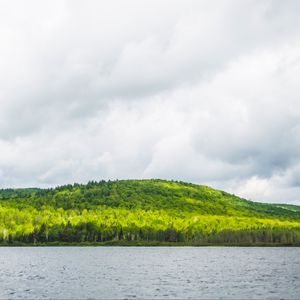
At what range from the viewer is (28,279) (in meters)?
91.1

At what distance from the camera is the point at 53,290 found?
7469 cm

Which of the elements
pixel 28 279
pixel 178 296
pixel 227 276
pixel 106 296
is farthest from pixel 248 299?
pixel 28 279

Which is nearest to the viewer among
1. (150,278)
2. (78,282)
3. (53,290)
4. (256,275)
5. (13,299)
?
(13,299)

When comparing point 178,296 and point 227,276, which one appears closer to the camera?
point 178,296

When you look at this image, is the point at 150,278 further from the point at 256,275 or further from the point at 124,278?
the point at 256,275

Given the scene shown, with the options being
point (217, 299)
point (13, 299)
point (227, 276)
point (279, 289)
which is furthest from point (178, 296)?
point (227, 276)

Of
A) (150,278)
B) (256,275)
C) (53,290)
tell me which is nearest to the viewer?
(53,290)

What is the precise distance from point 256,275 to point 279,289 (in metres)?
26.1

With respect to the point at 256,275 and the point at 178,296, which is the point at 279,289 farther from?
the point at 256,275

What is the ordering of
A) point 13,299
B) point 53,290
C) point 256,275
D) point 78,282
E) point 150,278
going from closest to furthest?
point 13,299 → point 53,290 → point 78,282 → point 150,278 → point 256,275

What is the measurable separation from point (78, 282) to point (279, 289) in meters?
38.6

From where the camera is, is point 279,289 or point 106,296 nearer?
point 106,296

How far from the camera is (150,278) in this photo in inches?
3681

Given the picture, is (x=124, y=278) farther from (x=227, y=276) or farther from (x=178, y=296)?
(x=178, y=296)
